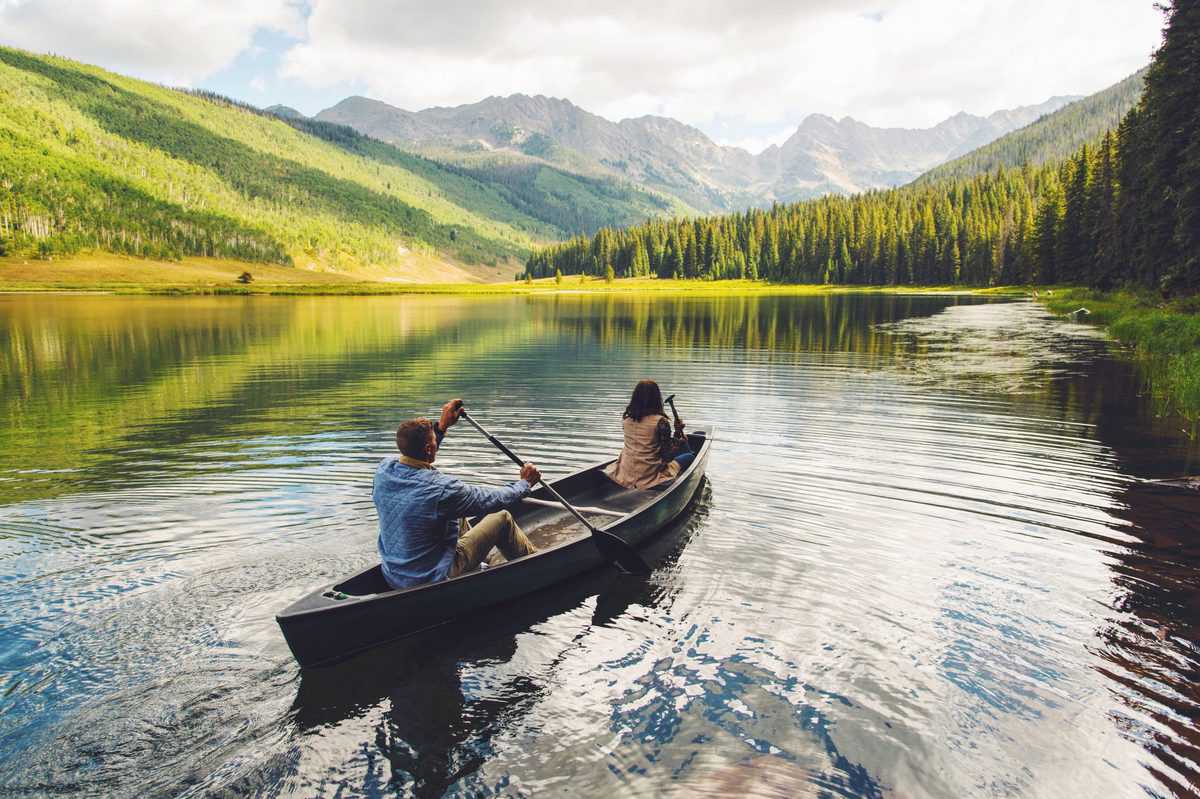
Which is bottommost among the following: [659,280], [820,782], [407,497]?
[820,782]

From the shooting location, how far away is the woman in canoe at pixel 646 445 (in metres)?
14.3

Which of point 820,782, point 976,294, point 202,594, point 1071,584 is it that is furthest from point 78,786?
point 976,294

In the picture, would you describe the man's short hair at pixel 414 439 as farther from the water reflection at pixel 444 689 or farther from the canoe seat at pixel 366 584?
the water reflection at pixel 444 689

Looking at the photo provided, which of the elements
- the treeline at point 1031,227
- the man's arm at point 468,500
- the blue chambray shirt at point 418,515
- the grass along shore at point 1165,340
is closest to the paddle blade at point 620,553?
the man's arm at point 468,500

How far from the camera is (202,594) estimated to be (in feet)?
34.9

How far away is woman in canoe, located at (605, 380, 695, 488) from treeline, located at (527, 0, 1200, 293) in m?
40.3

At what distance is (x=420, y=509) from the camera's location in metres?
9.15

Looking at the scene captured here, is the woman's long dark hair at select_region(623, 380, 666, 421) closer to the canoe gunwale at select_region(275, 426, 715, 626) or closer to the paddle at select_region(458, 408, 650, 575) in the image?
the canoe gunwale at select_region(275, 426, 715, 626)

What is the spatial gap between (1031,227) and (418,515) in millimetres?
127817

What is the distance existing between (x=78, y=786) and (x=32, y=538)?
874 cm

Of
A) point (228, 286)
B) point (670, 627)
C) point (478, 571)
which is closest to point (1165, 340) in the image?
point (670, 627)

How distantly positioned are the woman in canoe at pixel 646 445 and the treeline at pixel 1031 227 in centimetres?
4034

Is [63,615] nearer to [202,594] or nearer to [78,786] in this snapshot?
[202,594]

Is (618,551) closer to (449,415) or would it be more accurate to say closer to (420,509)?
(449,415)
